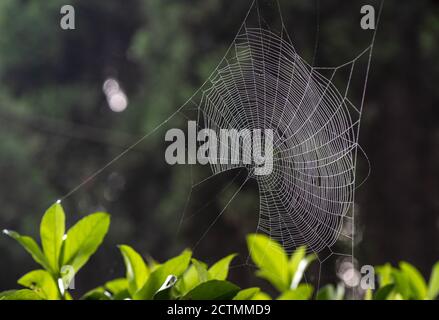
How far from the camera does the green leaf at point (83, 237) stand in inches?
29.2

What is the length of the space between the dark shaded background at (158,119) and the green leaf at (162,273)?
113 inches

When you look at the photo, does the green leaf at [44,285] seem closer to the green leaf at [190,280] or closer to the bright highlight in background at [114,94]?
the green leaf at [190,280]

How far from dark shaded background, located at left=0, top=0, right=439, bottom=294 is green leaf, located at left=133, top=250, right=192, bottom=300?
287 centimetres

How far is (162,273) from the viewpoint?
70cm

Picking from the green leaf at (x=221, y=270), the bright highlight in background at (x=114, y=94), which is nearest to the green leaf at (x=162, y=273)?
the green leaf at (x=221, y=270)

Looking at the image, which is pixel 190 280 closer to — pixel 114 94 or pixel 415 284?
pixel 415 284

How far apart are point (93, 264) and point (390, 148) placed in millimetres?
2157

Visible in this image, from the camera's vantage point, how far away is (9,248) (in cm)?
446

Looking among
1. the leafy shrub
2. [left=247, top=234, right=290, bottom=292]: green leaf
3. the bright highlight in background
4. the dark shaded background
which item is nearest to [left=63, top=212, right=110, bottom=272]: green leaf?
the leafy shrub

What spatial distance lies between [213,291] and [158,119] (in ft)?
11.1

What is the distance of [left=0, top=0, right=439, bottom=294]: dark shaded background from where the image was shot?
3912 mm

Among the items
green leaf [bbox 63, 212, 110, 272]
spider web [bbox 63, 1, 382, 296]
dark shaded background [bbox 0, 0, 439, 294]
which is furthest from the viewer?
dark shaded background [bbox 0, 0, 439, 294]

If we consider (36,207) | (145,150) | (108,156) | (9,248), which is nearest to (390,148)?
(145,150)

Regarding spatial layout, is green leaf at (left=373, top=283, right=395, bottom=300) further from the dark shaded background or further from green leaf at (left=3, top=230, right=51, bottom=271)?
the dark shaded background
